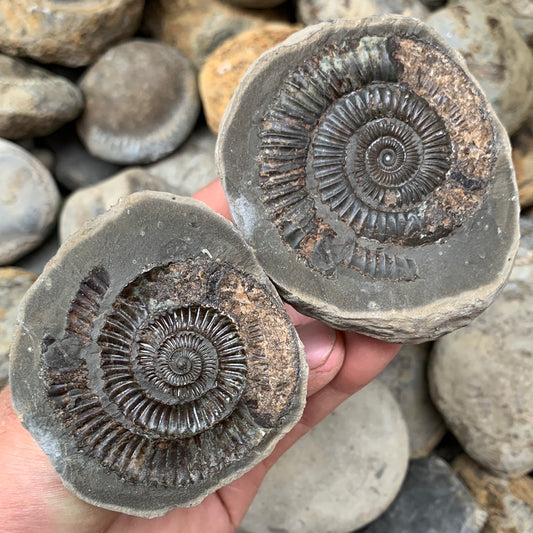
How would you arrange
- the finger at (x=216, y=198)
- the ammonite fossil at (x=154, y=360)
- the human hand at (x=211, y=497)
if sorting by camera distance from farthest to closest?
1. the finger at (x=216, y=198)
2. the human hand at (x=211, y=497)
3. the ammonite fossil at (x=154, y=360)

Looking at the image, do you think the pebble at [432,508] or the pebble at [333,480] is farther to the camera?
the pebble at [432,508]

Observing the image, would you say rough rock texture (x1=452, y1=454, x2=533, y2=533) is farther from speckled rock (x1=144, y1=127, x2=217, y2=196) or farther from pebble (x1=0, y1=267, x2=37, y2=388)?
pebble (x1=0, y1=267, x2=37, y2=388)

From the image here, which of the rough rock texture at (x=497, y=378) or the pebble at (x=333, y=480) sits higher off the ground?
the rough rock texture at (x=497, y=378)

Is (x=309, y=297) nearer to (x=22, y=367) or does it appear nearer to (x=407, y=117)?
(x=407, y=117)

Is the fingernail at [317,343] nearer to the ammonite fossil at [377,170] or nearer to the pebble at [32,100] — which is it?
the ammonite fossil at [377,170]

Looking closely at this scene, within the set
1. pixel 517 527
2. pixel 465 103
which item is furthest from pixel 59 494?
pixel 517 527

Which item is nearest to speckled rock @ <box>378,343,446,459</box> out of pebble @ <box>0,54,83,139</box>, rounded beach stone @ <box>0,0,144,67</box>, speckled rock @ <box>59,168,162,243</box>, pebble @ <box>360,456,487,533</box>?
pebble @ <box>360,456,487,533</box>

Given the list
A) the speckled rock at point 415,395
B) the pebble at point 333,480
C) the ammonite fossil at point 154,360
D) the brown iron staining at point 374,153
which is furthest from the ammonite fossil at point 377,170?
the speckled rock at point 415,395
